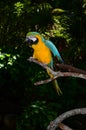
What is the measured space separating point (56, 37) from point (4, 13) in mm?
1407

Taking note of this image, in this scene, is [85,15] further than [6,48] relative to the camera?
No

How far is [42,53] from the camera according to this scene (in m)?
2.27

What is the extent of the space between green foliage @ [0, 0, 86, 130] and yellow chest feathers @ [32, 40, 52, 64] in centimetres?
206

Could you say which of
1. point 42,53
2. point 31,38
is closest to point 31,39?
point 31,38

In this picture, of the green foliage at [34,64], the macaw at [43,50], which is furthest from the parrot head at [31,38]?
the green foliage at [34,64]

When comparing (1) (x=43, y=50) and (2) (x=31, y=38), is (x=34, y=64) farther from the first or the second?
(2) (x=31, y=38)

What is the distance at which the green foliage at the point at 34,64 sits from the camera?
14.8 ft

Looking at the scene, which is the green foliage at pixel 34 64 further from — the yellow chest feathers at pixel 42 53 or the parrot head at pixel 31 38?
the parrot head at pixel 31 38

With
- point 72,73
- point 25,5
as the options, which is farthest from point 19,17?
point 72,73

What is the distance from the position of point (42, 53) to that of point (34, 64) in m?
2.98

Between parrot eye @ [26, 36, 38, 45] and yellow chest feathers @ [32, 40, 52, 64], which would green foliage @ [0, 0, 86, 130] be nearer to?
yellow chest feathers @ [32, 40, 52, 64]

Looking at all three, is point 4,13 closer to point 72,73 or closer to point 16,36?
point 16,36

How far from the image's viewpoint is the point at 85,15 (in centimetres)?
501

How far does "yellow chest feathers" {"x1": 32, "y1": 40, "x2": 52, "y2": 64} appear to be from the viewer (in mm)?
2225
